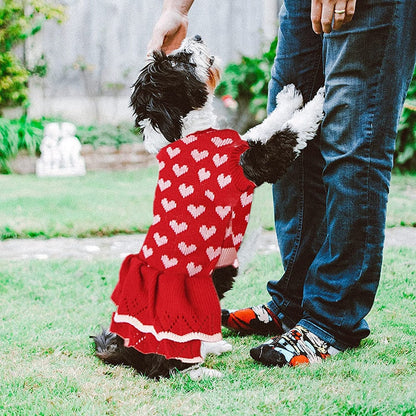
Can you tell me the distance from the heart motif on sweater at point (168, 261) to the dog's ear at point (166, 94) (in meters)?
0.43

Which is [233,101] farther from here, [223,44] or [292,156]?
[292,156]

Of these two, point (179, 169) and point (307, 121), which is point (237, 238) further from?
point (307, 121)

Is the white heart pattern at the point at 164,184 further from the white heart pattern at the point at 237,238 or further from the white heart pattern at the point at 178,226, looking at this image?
the white heart pattern at the point at 237,238

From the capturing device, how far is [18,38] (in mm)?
8102

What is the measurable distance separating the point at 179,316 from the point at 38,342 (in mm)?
660

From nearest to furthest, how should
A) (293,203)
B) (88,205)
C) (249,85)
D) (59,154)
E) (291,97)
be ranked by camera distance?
(291,97) → (293,203) → (88,205) → (59,154) → (249,85)

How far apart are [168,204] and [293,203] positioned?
1.90 feet

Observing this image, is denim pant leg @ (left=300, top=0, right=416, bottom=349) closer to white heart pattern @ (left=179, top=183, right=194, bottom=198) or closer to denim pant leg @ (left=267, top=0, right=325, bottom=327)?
denim pant leg @ (left=267, top=0, right=325, bottom=327)

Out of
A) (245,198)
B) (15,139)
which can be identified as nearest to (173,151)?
(245,198)

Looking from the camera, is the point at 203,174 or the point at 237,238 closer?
the point at 203,174

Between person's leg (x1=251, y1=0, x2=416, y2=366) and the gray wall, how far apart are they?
6.93 meters

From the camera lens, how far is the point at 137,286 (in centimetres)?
193

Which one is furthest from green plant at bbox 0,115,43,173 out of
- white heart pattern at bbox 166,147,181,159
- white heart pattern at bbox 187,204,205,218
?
white heart pattern at bbox 187,204,205,218

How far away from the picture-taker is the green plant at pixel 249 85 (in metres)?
8.26
